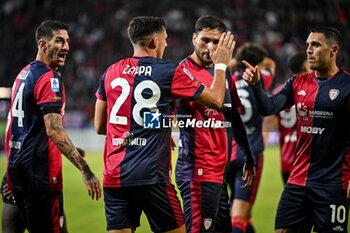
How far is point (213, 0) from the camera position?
83.4 feet

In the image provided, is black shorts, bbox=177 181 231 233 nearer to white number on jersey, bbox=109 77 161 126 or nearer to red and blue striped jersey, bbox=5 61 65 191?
white number on jersey, bbox=109 77 161 126

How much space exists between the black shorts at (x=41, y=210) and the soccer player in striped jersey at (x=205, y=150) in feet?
3.76

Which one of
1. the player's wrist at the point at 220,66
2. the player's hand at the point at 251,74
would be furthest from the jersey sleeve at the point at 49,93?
the player's hand at the point at 251,74

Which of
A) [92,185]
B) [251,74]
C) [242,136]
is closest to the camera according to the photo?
[92,185]

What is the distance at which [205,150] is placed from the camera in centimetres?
600

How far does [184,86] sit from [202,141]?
941mm

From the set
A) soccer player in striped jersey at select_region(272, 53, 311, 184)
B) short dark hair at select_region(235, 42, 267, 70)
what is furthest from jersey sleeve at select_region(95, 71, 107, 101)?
soccer player in striped jersey at select_region(272, 53, 311, 184)

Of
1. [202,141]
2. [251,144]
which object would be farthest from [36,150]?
→ [251,144]

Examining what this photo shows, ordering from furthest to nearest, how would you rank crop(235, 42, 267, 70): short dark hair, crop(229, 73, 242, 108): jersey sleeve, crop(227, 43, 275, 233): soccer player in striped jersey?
crop(235, 42, 267, 70): short dark hair → crop(227, 43, 275, 233): soccer player in striped jersey → crop(229, 73, 242, 108): jersey sleeve

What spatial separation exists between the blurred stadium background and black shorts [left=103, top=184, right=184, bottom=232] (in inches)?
629

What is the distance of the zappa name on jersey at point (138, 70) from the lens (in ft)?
17.1

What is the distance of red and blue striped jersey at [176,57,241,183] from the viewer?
5.98 meters

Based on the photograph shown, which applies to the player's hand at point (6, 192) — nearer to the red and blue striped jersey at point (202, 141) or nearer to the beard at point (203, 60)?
the red and blue striped jersey at point (202, 141)

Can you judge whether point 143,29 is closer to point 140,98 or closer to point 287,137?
point 140,98
